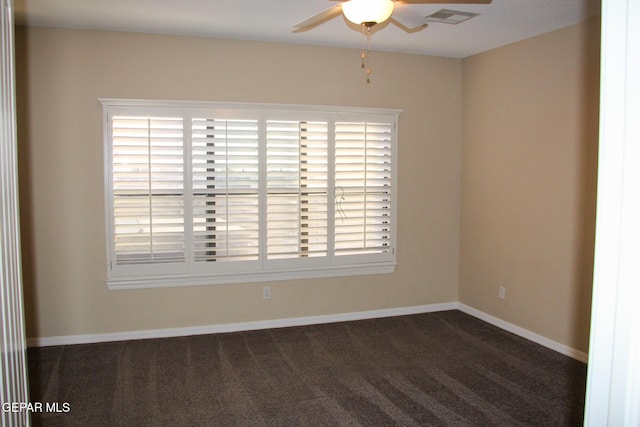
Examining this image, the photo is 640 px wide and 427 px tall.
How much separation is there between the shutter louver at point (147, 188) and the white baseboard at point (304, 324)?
670 mm

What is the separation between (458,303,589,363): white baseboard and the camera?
3.97m

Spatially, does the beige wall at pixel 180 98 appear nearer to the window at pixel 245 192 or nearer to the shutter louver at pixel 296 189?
the window at pixel 245 192

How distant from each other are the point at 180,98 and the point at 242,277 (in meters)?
1.71

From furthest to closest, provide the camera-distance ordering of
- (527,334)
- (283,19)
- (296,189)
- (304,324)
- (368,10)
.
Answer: (304,324), (296,189), (527,334), (283,19), (368,10)

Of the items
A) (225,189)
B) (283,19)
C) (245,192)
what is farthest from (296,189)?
(283,19)

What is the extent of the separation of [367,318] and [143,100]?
2.97 metres

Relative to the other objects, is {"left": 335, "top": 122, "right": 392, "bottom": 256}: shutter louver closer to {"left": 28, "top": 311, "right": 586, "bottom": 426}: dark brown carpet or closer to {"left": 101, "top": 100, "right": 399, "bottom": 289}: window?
{"left": 101, "top": 100, "right": 399, "bottom": 289}: window

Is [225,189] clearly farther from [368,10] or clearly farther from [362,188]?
[368,10]

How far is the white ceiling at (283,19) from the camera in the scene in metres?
3.50

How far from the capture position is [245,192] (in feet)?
15.0

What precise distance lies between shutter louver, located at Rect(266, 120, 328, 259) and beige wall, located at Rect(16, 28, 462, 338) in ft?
1.01

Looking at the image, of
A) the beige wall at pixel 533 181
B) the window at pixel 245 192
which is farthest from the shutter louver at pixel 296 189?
the beige wall at pixel 533 181

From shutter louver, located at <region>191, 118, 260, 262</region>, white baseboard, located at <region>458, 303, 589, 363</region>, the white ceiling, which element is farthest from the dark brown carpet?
the white ceiling

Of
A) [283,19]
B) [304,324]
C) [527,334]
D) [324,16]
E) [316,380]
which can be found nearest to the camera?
[324,16]
